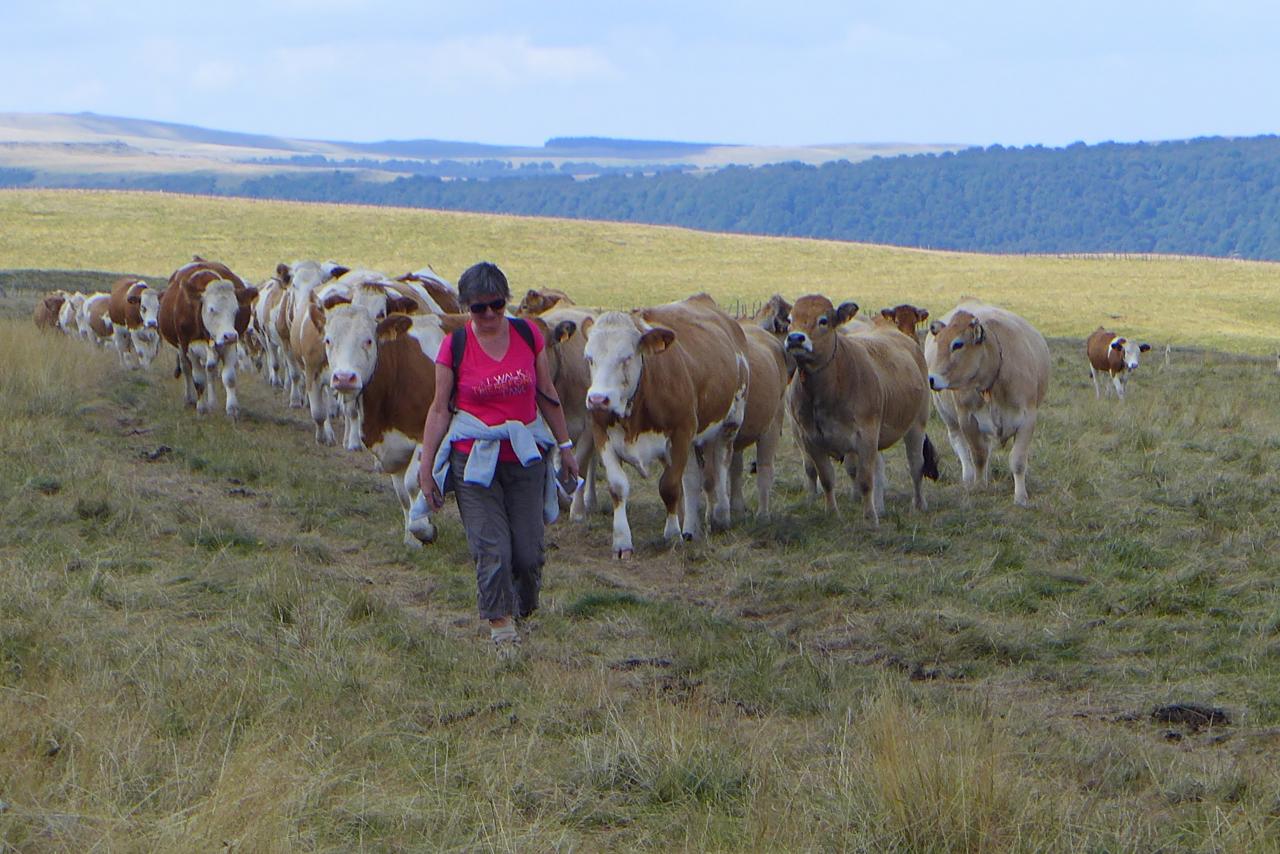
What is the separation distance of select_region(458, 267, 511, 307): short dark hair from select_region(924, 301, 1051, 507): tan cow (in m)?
5.92

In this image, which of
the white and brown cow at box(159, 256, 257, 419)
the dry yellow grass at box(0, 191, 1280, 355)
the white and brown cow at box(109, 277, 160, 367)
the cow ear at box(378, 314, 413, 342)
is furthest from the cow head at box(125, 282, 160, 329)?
the dry yellow grass at box(0, 191, 1280, 355)

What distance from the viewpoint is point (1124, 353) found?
27.9 metres

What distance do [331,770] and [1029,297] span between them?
65.9 metres

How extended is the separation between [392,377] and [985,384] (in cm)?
535

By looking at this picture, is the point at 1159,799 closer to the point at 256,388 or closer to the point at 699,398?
the point at 699,398

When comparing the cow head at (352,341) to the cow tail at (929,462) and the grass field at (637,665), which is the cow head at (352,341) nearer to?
the grass field at (637,665)

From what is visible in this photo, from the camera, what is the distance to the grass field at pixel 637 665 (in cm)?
440

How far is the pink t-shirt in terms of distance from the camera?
6621 millimetres

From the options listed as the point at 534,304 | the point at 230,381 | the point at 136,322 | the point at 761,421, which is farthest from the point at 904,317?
the point at 136,322

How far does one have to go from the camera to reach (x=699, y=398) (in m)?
10.5

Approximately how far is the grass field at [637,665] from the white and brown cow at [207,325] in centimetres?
150

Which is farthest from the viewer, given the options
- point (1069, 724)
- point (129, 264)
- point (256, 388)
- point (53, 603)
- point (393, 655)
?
point (129, 264)

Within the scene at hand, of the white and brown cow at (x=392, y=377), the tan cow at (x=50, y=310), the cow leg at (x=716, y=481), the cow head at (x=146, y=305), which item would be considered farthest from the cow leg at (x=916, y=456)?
the tan cow at (x=50, y=310)

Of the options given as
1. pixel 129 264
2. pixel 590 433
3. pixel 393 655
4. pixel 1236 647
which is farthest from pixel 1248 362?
pixel 129 264
